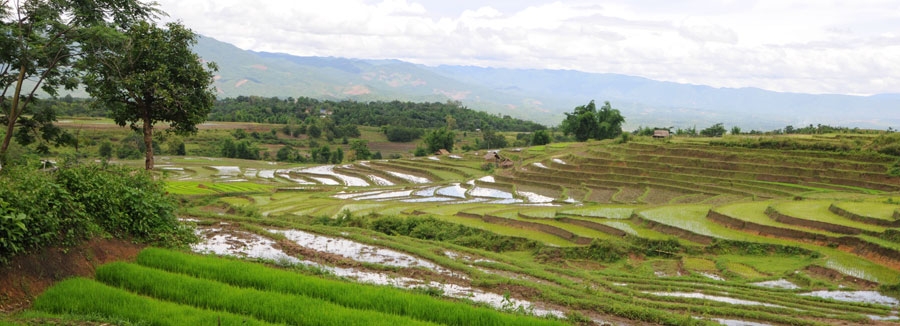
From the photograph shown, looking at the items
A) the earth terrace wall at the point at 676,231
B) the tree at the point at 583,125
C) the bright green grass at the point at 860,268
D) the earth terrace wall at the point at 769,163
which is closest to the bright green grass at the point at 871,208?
the bright green grass at the point at 860,268

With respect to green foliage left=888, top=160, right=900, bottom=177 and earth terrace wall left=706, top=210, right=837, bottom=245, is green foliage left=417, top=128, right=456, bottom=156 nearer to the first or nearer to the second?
green foliage left=888, top=160, right=900, bottom=177

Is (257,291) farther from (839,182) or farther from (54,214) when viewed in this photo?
(839,182)

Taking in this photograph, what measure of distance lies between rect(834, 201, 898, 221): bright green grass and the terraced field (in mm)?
154

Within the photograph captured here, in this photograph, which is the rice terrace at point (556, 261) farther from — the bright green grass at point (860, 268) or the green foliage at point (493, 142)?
the green foliage at point (493, 142)

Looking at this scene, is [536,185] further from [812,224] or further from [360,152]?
[360,152]

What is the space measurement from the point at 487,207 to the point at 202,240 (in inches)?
602

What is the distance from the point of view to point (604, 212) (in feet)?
67.6

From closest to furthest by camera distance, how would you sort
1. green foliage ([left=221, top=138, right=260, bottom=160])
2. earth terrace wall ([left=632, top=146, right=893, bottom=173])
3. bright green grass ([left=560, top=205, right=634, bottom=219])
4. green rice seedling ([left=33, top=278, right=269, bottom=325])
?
1. green rice seedling ([left=33, top=278, right=269, bottom=325])
2. bright green grass ([left=560, top=205, right=634, bottom=219])
3. earth terrace wall ([left=632, top=146, right=893, bottom=173])
4. green foliage ([left=221, top=138, right=260, bottom=160])

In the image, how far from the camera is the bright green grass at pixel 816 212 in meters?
15.7

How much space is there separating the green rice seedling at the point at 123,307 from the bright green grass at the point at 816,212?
17093 millimetres

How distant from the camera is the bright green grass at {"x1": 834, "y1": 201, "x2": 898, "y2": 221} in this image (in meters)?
16.5

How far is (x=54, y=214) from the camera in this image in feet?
22.9

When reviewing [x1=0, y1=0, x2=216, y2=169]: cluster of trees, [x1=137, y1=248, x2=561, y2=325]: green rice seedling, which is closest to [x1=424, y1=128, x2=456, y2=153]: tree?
[x1=0, y1=0, x2=216, y2=169]: cluster of trees

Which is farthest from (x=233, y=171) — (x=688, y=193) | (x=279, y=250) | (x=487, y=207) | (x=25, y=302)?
(x=25, y=302)
